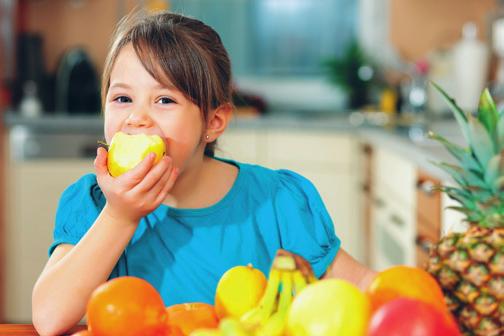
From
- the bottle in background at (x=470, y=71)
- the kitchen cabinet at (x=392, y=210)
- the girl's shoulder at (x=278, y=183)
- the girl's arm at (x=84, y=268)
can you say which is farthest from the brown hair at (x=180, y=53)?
the bottle in background at (x=470, y=71)

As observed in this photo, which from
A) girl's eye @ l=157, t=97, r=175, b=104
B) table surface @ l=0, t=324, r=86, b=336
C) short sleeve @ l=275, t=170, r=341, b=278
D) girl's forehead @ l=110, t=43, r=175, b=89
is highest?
girl's forehead @ l=110, t=43, r=175, b=89

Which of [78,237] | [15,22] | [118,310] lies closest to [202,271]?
[78,237]

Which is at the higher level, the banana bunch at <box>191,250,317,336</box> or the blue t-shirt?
the banana bunch at <box>191,250,317,336</box>

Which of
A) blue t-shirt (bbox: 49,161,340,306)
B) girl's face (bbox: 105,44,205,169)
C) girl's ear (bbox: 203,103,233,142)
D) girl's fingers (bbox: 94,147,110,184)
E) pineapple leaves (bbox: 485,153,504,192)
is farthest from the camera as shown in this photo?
girl's ear (bbox: 203,103,233,142)

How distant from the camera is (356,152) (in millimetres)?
3684

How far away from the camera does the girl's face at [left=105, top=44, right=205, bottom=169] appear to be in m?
1.05

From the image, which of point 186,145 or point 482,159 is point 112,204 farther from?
point 482,159

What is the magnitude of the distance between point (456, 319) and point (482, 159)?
0.18m

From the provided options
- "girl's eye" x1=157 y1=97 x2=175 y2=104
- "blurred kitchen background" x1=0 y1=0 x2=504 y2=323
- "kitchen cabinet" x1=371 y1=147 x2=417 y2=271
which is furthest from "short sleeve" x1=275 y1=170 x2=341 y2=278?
"blurred kitchen background" x1=0 y1=0 x2=504 y2=323

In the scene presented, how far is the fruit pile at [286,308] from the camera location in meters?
0.62

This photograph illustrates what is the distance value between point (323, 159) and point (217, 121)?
243 centimetres

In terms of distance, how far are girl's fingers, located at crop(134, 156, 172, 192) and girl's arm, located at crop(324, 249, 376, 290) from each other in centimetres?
34

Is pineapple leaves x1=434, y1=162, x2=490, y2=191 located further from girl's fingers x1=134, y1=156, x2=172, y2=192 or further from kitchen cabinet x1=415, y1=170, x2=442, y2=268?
kitchen cabinet x1=415, y1=170, x2=442, y2=268

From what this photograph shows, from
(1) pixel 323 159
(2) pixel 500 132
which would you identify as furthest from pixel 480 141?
(1) pixel 323 159
